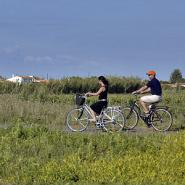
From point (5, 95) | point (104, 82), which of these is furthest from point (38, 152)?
point (5, 95)

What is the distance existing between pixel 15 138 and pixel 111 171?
4.92 m

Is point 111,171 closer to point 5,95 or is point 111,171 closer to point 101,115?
point 101,115

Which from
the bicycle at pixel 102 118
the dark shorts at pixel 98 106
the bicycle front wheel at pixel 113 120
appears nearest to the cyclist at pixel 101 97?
the dark shorts at pixel 98 106

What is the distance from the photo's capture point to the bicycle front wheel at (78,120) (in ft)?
56.5

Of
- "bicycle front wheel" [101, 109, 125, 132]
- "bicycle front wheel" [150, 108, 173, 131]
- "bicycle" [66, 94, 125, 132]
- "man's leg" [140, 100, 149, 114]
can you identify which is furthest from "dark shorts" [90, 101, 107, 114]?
"bicycle front wheel" [150, 108, 173, 131]

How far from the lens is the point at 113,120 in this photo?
17000 mm

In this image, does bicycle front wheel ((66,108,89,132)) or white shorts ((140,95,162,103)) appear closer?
white shorts ((140,95,162,103))

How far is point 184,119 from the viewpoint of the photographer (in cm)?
1944

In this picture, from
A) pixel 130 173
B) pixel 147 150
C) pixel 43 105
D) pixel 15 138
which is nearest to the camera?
pixel 130 173

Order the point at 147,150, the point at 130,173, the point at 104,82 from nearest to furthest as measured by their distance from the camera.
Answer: the point at 130,173
the point at 147,150
the point at 104,82

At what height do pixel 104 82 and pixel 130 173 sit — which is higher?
pixel 104 82

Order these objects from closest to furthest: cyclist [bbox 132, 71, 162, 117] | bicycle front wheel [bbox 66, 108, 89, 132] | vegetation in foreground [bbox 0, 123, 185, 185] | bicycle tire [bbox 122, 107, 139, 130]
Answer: vegetation in foreground [bbox 0, 123, 185, 185]
cyclist [bbox 132, 71, 162, 117]
bicycle front wheel [bbox 66, 108, 89, 132]
bicycle tire [bbox 122, 107, 139, 130]

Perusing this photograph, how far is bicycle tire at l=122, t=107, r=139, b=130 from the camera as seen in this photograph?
1745cm

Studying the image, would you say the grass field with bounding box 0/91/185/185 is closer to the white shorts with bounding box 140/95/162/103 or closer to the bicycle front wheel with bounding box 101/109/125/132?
the bicycle front wheel with bounding box 101/109/125/132
